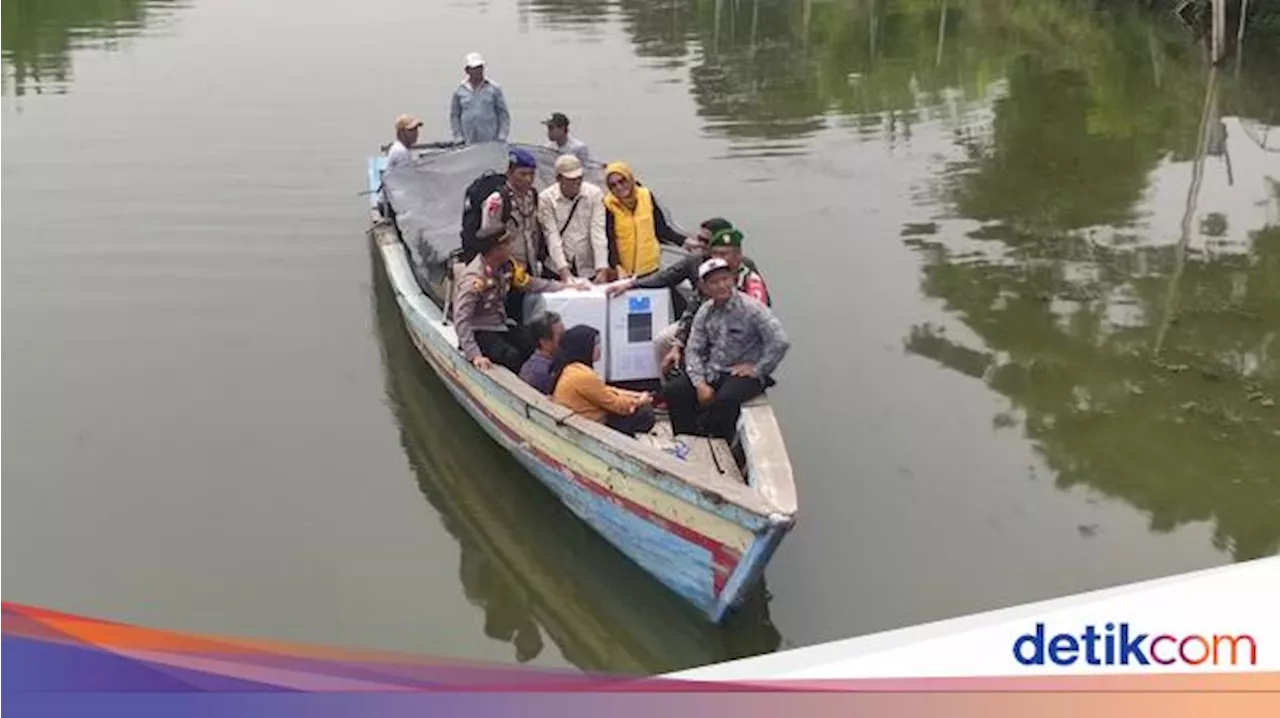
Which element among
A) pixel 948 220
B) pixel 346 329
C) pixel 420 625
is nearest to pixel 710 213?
pixel 948 220

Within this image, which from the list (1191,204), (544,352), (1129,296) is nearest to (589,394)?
(544,352)

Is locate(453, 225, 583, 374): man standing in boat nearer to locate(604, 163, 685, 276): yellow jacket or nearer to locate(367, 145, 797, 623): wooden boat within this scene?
locate(367, 145, 797, 623): wooden boat

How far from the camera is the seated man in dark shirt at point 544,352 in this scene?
7.11 m

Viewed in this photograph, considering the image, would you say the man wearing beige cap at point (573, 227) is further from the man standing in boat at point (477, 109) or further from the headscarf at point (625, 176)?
the man standing in boat at point (477, 109)

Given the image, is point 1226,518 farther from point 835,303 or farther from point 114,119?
point 114,119

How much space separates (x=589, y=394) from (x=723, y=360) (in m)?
0.82

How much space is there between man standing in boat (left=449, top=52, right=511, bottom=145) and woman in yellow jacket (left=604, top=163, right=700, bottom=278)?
3740 mm

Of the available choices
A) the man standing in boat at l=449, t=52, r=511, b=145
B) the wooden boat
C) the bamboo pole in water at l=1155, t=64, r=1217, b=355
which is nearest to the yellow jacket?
the wooden boat

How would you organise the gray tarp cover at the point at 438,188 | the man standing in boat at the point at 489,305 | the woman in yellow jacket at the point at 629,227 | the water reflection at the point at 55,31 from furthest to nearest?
the water reflection at the point at 55,31 → the gray tarp cover at the point at 438,188 → the woman in yellow jacket at the point at 629,227 → the man standing in boat at the point at 489,305

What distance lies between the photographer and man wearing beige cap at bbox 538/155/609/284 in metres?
8.20

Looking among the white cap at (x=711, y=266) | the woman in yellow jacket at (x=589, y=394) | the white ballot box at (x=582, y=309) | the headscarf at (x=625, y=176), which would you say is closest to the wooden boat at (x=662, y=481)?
the woman in yellow jacket at (x=589, y=394)

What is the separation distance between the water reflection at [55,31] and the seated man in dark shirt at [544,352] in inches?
586

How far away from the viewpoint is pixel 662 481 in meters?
5.91

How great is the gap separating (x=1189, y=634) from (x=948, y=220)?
8414 mm
